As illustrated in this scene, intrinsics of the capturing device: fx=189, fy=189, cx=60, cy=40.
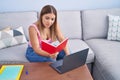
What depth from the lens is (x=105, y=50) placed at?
2.16 meters

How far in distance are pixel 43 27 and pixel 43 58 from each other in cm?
31

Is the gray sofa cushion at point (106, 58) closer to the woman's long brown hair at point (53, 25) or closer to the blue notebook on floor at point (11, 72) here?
the woman's long brown hair at point (53, 25)

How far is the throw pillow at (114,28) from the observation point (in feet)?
8.09

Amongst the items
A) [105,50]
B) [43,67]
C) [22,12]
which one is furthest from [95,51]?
[22,12]

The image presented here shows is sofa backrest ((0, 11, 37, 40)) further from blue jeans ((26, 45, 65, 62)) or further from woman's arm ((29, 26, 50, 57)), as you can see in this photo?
woman's arm ((29, 26, 50, 57))

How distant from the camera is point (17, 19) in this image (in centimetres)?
245

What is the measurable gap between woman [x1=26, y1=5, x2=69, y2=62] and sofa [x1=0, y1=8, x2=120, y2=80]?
20 cm

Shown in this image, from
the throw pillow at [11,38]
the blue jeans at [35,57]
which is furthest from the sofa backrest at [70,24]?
the blue jeans at [35,57]

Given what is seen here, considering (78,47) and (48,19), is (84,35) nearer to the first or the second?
(78,47)

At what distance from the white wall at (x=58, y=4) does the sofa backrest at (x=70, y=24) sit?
0.66 ft

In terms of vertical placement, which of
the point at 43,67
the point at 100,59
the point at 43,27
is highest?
the point at 43,27

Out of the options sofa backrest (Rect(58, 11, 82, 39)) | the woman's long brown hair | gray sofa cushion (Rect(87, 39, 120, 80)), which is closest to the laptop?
gray sofa cushion (Rect(87, 39, 120, 80))

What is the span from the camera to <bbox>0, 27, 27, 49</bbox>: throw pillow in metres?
2.17

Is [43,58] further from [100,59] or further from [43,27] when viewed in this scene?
[100,59]
